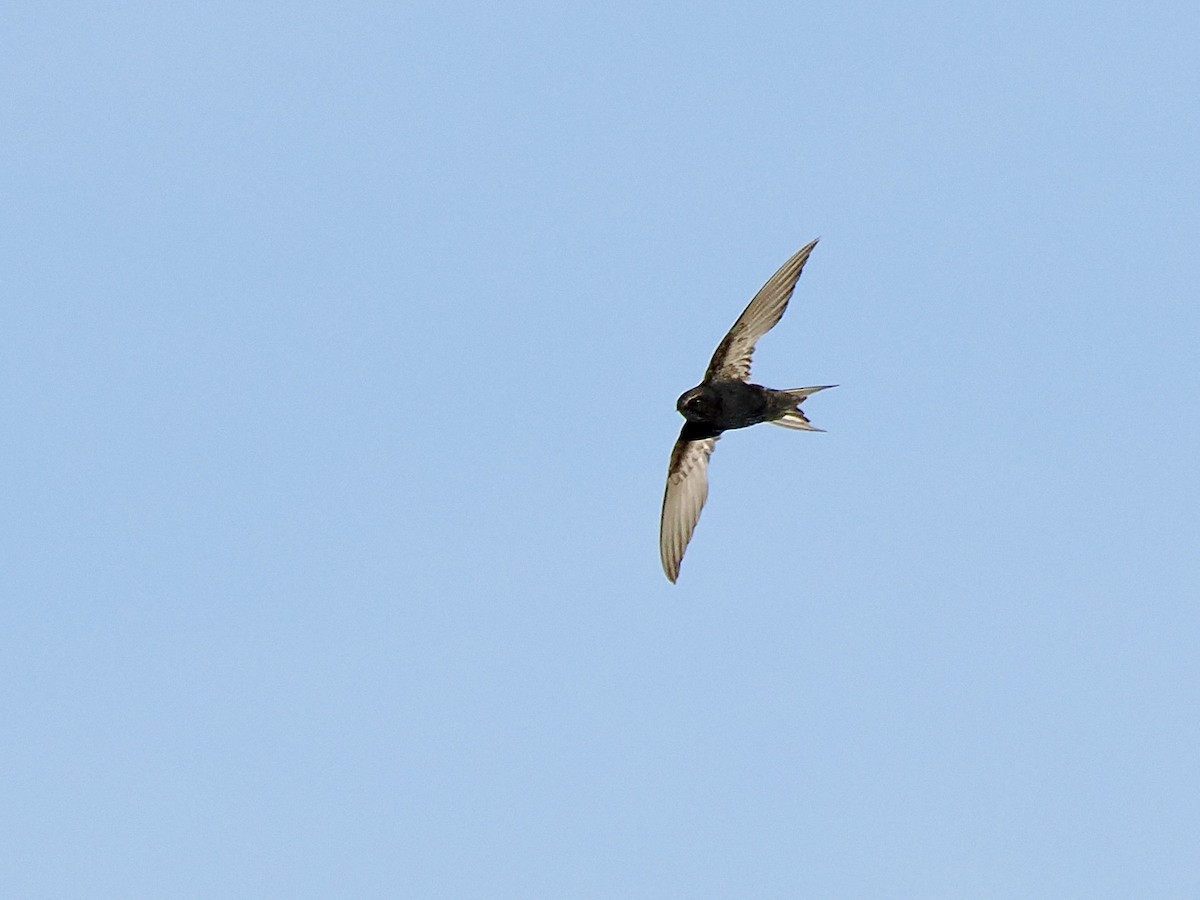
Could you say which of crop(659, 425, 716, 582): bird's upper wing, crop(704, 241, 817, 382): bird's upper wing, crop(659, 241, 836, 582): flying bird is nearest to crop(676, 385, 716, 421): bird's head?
crop(659, 241, 836, 582): flying bird

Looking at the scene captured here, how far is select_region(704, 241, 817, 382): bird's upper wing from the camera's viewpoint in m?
21.0

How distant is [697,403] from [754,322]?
1366 millimetres

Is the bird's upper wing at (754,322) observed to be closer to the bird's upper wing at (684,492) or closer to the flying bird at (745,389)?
the flying bird at (745,389)

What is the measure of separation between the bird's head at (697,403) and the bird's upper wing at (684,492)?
0.97 metres

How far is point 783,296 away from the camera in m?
21.1

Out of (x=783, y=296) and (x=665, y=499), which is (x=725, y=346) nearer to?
(x=783, y=296)

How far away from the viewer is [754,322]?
21156mm

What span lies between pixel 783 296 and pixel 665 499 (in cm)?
364

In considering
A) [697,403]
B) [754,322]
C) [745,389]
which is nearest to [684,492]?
[697,403]

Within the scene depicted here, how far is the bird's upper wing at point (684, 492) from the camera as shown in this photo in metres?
22.6

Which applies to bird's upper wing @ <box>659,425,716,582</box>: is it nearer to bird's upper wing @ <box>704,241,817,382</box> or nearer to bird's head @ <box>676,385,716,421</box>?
bird's head @ <box>676,385,716,421</box>

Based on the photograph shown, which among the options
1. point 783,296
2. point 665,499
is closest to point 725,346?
point 783,296

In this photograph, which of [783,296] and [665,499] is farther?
[665,499]

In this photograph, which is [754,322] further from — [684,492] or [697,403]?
[684,492]
